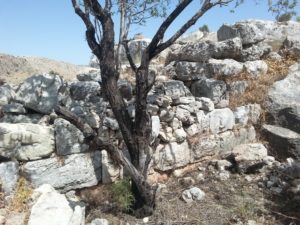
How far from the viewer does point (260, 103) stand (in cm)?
1016

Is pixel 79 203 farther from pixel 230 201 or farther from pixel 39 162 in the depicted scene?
pixel 230 201

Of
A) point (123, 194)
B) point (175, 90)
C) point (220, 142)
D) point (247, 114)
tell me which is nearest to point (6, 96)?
point (123, 194)

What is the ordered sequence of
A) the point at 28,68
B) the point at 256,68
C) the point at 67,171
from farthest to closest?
the point at 28,68 → the point at 256,68 → the point at 67,171

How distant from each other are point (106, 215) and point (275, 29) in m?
11.1

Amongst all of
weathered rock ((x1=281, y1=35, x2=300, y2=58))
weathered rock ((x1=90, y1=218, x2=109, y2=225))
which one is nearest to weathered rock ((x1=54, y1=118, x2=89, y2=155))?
weathered rock ((x1=90, y1=218, x2=109, y2=225))

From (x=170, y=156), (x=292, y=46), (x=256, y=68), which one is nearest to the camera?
(x=170, y=156)

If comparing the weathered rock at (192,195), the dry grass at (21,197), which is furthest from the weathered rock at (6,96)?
the weathered rock at (192,195)

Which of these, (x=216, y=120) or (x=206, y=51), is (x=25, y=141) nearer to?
(x=216, y=120)

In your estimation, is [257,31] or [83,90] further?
[257,31]

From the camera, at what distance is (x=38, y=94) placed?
724cm

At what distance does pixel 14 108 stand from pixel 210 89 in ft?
15.1

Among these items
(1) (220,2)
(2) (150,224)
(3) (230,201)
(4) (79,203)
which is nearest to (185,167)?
(3) (230,201)

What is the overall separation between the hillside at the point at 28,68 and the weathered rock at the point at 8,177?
3.92 meters

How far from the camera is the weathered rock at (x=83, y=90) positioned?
7.88m
